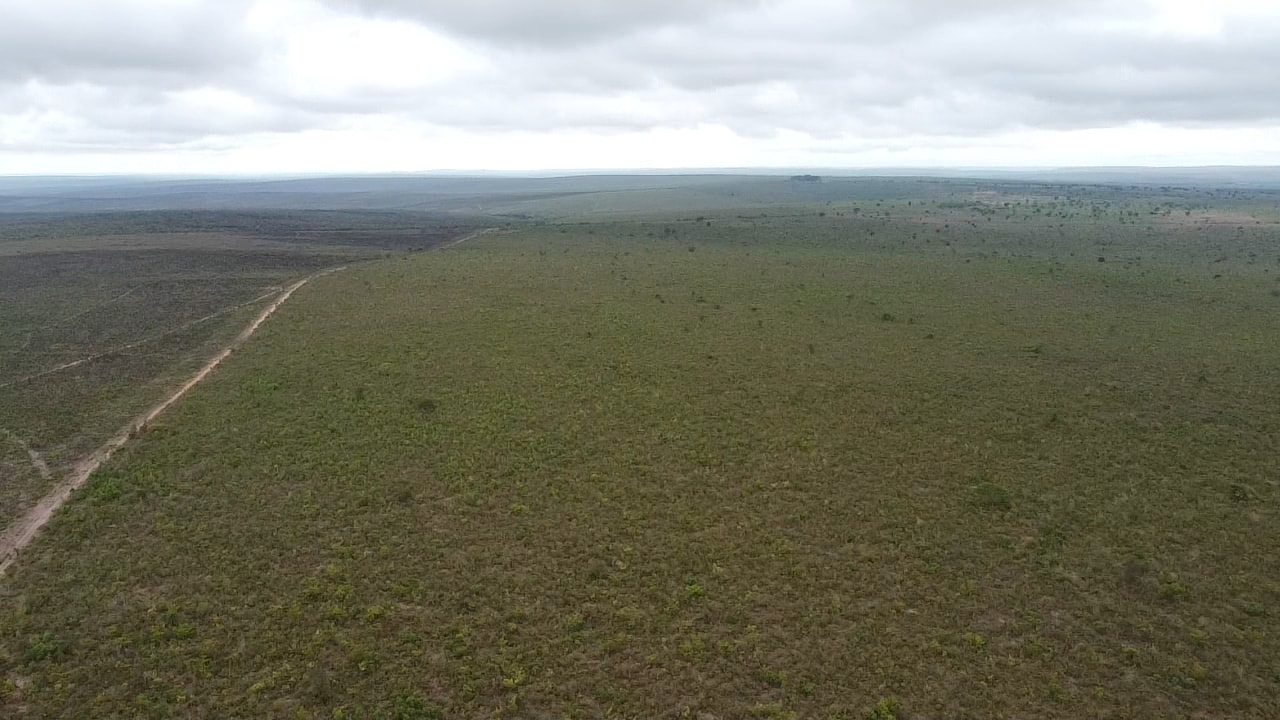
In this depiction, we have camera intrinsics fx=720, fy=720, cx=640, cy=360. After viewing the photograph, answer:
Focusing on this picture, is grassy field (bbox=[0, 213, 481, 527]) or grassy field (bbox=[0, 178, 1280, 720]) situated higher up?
grassy field (bbox=[0, 213, 481, 527])

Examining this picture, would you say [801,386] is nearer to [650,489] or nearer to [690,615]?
[650,489]

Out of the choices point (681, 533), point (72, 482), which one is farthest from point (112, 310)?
point (681, 533)

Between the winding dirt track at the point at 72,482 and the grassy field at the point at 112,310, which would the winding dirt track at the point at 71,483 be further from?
the grassy field at the point at 112,310

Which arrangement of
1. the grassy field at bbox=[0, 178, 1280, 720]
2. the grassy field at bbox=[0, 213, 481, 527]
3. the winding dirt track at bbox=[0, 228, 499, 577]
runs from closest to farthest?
the grassy field at bbox=[0, 178, 1280, 720], the winding dirt track at bbox=[0, 228, 499, 577], the grassy field at bbox=[0, 213, 481, 527]

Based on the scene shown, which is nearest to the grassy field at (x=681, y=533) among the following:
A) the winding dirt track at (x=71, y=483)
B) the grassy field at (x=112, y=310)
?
the winding dirt track at (x=71, y=483)

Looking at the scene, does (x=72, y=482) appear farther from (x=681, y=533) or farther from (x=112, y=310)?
(x=112, y=310)

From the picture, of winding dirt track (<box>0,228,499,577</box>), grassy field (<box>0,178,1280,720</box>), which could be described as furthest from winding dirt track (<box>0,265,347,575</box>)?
grassy field (<box>0,178,1280,720</box>)

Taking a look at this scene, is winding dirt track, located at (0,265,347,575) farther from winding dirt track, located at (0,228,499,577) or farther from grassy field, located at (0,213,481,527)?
grassy field, located at (0,213,481,527)

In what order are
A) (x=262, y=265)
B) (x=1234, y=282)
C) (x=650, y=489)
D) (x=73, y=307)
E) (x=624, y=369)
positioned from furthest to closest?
(x=262, y=265), (x=1234, y=282), (x=73, y=307), (x=624, y=369), (x=650, y=489)

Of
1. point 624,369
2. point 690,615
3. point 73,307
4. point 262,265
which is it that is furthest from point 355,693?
point 262,265
